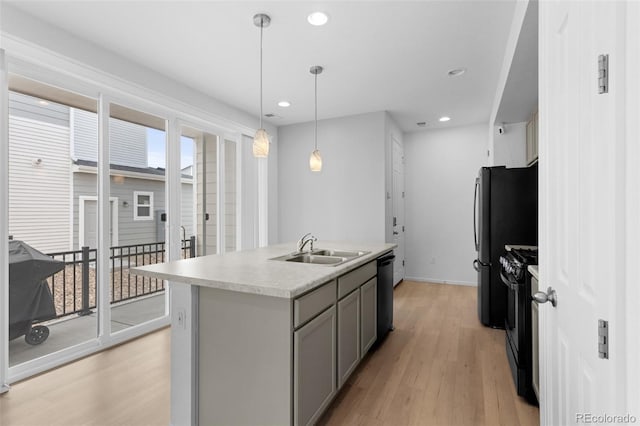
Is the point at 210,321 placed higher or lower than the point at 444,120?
lower

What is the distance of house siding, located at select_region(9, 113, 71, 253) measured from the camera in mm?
2383

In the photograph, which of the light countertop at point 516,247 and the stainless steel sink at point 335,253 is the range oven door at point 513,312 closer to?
the light countertop at point 516,247

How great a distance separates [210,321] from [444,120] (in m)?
4.58

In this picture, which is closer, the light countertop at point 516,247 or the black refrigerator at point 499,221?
the light countertop at point 516,247

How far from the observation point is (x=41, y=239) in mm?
2537

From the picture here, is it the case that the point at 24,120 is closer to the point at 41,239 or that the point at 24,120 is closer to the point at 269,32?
the point at 41,239

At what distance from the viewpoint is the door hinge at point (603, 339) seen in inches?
29.5

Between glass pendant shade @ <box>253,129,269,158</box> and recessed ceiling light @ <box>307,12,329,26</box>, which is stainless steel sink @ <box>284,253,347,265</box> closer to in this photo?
glass pendant shade @ <box>253,129,269,158</box>

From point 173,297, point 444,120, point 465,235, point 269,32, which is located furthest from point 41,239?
point 465,235

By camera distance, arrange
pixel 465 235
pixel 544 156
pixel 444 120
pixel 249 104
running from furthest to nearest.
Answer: pixel 465 235
pixel 444 120
pixel 249 104
pixel 544 156

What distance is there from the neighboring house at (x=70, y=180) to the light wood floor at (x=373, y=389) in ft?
3.53

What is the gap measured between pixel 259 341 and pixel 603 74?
5.38 feet

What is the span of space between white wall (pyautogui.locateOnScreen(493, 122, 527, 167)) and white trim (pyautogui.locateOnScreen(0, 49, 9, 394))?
479 centimetres

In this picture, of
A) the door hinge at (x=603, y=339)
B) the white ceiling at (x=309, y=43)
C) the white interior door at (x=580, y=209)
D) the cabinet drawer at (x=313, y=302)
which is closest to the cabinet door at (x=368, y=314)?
the cabinet drawer at (x=313, y=302)
